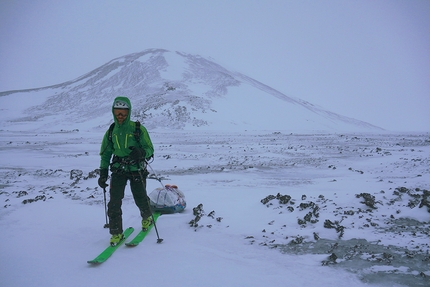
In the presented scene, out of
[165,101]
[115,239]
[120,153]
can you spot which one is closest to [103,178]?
[120,153]

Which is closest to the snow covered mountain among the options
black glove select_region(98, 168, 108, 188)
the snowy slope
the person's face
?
the snowy slope

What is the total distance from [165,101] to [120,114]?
5897cm

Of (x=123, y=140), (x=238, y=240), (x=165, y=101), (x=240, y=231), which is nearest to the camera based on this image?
(x=123, y=140)

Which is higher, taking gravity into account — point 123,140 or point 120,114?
point 120,114

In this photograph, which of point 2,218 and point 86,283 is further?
point 2,218

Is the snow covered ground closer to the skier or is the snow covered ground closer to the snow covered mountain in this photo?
the skier

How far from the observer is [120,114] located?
→ 16.1ft

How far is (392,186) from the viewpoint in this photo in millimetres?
7438

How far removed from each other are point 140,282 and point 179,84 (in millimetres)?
71810

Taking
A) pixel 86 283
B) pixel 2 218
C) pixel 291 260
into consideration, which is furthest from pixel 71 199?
pixel 291 260

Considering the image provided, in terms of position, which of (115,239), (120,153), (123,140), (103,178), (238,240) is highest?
(123,140)

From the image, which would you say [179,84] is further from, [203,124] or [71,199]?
[71,199]

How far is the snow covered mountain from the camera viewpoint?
57312 mm

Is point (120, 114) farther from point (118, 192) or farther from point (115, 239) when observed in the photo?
point (115, 239)
